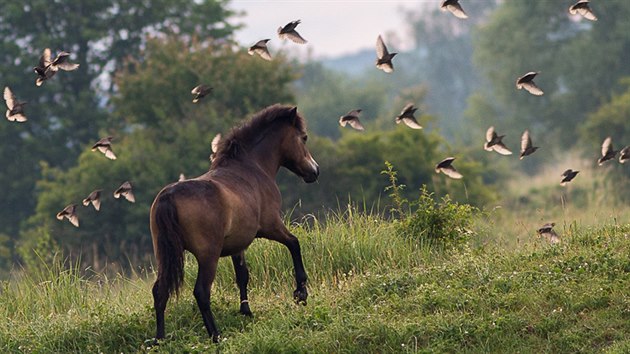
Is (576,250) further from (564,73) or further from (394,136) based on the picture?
(564,73)

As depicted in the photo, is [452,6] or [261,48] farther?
[261,48]

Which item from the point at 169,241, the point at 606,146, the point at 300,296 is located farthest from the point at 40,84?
the point at 606,146

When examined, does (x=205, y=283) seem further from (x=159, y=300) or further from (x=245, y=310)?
Answer: (x=245, y=310)

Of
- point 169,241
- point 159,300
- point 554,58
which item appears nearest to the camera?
point 169,241

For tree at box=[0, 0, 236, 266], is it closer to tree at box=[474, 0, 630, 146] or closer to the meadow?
tree at box=[474, 0, 630, 146]

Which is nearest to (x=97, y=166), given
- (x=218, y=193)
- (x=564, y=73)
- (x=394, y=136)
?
(x=394, y=136)

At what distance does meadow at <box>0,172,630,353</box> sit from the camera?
28.5ft

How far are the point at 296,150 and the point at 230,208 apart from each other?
175 centimetres

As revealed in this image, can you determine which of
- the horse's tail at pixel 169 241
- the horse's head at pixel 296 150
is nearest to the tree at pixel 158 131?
the horse's head at pixel 296 150

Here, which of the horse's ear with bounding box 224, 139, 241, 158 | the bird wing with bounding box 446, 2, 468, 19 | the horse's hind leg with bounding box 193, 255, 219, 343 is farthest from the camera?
the bird wing with bounding box 446, 2, 468, 19

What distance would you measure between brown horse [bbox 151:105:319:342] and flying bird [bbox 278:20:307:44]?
153 cm

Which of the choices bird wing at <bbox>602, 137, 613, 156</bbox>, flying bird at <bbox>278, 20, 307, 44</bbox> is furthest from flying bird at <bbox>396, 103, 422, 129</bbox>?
bird wing at <bbox>602, 137, 613, 156</bbox>

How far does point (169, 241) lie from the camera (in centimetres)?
866

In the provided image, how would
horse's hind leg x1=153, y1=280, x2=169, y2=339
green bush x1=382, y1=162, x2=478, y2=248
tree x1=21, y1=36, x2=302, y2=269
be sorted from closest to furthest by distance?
horse's hind leg x1=153, y1=280, x2=169, y2=339, green bush x1=382, y1=162, x2=478, y2=248, tree x1=21, y1=36, x2=302, y2=269
